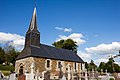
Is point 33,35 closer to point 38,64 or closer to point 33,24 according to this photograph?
point 33,24

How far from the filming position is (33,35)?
31.7 metres

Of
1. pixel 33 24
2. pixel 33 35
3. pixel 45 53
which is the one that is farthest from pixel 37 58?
pixel 33 24

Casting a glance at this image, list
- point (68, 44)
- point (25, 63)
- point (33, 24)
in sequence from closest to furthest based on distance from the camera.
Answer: point (25, 63)
point (33, 24)
point (68, 44)

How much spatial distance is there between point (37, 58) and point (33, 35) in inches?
187

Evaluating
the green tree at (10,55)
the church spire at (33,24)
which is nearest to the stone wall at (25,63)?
the church spire at (33,24)

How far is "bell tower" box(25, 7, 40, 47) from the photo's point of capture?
103ft

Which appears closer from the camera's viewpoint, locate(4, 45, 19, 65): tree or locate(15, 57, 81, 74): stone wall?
locate(15, 57, 81, 74): stone wall

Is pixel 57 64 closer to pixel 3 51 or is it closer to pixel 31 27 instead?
pixel 31 27

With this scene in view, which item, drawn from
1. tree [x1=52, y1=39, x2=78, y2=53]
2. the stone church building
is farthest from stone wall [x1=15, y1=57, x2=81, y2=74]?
tree [x1=52, y1=39, x2=78, y2=53]

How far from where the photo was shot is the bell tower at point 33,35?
31.3 m

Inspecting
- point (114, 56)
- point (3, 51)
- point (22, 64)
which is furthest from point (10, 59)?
point (114, 56)

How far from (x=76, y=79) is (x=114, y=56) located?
8324 millimetres

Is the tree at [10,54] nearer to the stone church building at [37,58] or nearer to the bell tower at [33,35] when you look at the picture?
the stone church building at [37,58]

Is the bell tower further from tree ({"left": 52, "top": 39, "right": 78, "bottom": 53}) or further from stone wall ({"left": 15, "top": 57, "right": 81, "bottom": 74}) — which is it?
tree ({"left": 52, "top": 39, "right": 78, "bottom": 53})
